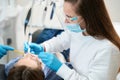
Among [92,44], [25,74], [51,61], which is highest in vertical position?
[92,44]

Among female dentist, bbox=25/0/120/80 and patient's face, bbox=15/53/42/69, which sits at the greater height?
female dentist, bbox=25/0/120/80

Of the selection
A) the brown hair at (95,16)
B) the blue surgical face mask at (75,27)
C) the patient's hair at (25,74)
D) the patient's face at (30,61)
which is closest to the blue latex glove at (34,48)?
the patient's face at (30,61)

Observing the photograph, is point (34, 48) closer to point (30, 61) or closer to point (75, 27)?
point (30, 61)

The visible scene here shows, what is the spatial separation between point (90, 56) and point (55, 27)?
101 centimetres

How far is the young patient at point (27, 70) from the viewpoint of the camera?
1485 millimetres

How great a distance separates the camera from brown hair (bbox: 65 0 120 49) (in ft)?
4.33

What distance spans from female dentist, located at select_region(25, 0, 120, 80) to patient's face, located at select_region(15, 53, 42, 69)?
217 millimetres

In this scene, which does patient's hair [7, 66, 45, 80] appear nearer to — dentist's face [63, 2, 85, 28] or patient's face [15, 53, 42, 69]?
patient's face [15, 53, 42, 69]

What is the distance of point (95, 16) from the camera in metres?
1.33

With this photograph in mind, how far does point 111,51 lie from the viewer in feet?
4.42

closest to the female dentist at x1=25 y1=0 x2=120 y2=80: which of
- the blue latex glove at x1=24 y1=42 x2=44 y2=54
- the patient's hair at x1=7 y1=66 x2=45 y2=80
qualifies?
the patient's hair at x1=7 y1=66 x2=45 y2=80

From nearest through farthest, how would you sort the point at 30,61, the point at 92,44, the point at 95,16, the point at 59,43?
the point at 95,16, the point at 92,44, the point at 30,61, the point at 59,43

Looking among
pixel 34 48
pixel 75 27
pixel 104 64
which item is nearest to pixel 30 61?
pixel 34 48

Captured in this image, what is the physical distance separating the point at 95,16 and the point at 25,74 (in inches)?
23.4
